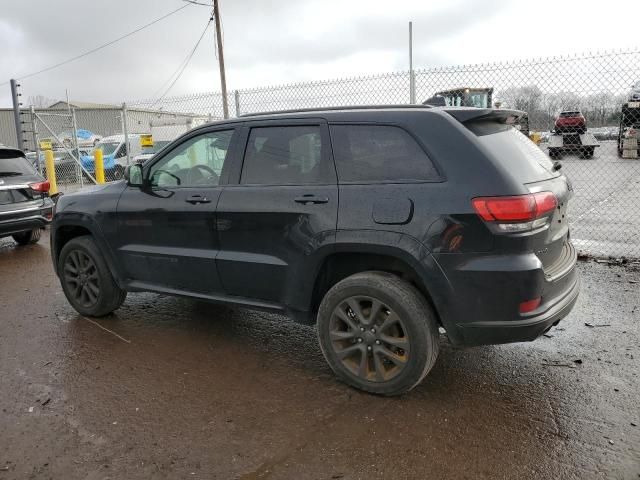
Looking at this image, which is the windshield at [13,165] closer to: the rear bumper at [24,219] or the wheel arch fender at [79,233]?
the rear bumper at [24,219]

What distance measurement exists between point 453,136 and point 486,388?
1.64 meters

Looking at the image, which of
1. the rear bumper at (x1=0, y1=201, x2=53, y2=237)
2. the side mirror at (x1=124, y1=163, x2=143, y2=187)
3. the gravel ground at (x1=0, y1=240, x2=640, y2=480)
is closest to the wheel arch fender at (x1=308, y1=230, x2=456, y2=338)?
the gravel ground at (x1=0, y1=240, x2=640, y2=480)

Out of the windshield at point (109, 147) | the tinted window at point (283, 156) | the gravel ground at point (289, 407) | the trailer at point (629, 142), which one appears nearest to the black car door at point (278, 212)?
the tinted window at point (283, 156)

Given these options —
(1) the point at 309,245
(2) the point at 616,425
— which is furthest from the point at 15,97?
(2) the point at 616,425

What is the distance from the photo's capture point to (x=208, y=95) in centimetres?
1030

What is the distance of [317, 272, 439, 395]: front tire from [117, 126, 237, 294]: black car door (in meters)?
1.08

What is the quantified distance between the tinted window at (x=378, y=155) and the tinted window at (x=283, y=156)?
17 centimetres

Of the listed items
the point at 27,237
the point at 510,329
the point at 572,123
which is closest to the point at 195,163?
the point at 510,329

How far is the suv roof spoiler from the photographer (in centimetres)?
323

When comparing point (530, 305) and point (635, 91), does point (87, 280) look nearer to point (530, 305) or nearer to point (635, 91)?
point (530, 305)

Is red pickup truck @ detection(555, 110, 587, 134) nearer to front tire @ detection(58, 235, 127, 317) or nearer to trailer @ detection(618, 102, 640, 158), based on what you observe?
trailer @ detection(618, 102, 640, 158)

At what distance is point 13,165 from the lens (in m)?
8.05

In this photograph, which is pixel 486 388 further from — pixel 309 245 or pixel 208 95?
pixel 208 95

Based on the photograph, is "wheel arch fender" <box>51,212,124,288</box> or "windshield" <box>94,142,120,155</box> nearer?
"wheel arch fender" <box>51,212,124,288</box>
